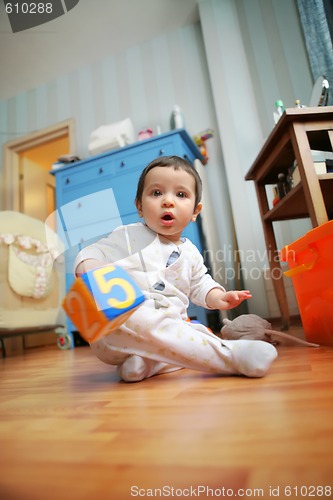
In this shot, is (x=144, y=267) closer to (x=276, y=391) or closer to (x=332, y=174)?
(x=276, y=391)

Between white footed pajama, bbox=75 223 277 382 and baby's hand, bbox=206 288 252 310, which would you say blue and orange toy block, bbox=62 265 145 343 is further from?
baby's hand, bbox=206 288 252 310

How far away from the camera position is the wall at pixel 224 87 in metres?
1.65

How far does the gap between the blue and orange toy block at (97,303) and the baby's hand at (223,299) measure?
0.88 feet

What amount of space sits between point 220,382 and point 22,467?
28 centimetres

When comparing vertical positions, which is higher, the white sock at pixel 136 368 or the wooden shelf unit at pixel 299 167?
the wooden shelf unit at pixel 299 167

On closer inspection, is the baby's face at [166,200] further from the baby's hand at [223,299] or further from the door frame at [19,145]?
the door frame at [19,145]

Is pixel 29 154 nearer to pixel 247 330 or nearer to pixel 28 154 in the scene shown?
pixel 28 154

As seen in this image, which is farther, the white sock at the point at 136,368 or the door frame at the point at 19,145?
the door frame at the point at 19,145

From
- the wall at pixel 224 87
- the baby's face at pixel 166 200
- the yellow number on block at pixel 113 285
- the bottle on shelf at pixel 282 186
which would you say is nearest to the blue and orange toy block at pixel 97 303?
the yellow number on block at pixel 113 285

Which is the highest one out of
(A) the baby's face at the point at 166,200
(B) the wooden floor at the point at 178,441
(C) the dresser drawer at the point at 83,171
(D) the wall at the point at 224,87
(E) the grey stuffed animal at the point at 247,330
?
(D) the wall at the point at 224,87

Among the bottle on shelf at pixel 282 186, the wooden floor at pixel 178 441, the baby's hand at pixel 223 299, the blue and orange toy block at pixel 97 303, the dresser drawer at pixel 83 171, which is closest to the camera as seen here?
the wooden floor at pixel 178 441

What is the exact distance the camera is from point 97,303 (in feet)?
1.06

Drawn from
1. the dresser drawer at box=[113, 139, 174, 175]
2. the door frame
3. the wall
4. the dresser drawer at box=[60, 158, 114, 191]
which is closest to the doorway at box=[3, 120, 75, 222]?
the door frame

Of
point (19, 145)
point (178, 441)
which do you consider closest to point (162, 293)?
point (178, 441)
